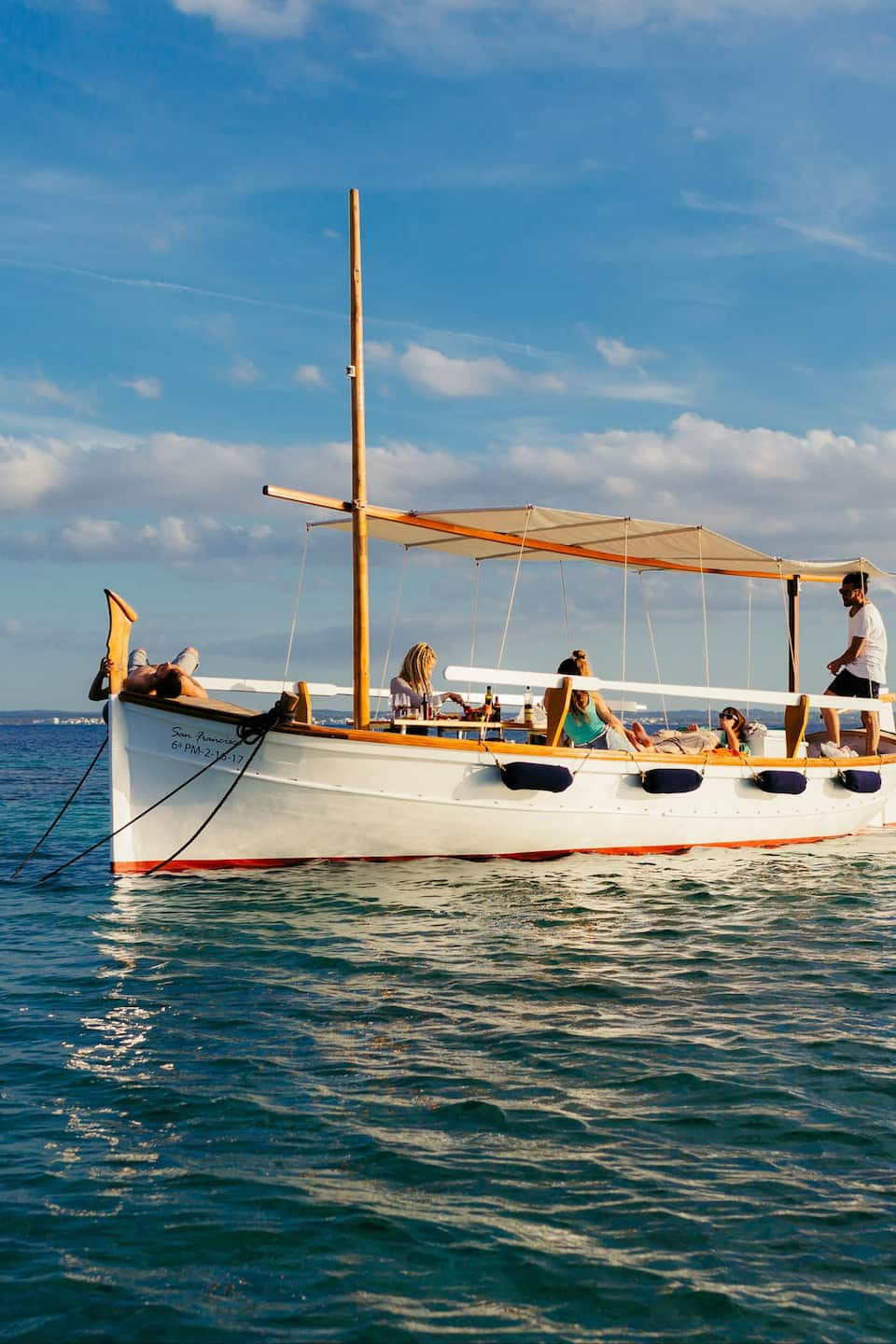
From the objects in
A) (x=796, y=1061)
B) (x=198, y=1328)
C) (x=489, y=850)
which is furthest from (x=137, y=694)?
(x=198, y=1328)

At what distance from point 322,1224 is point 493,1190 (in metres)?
0.72

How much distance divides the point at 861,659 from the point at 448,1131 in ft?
39.2

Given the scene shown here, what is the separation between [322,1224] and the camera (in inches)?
166

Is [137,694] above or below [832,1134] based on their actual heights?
above

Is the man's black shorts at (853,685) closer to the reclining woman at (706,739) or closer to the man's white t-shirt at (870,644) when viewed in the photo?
the man's white t-shirt at (870,644)

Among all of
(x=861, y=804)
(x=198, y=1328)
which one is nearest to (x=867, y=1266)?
(x=198, y=1328)

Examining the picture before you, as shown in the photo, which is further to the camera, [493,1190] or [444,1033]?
[444,1033]

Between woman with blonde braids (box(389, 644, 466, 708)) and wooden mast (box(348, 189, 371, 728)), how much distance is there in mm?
384

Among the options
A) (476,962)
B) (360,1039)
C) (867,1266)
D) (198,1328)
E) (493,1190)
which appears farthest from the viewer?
(476,962)

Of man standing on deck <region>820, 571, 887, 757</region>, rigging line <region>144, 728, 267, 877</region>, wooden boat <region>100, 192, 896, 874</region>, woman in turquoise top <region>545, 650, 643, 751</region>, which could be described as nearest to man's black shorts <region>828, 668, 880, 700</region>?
man standing on deck <region>820, 571, 887, 757</region>

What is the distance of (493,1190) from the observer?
14.8 ft

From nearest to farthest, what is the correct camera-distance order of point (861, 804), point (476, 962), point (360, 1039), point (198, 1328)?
point (198, 1328) < point (360, 1039) < point (476, 962) < point (861, 804)

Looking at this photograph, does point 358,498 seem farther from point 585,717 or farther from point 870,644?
point 870,644

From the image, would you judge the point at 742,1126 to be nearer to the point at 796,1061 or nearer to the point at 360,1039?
the point at 796,1061
